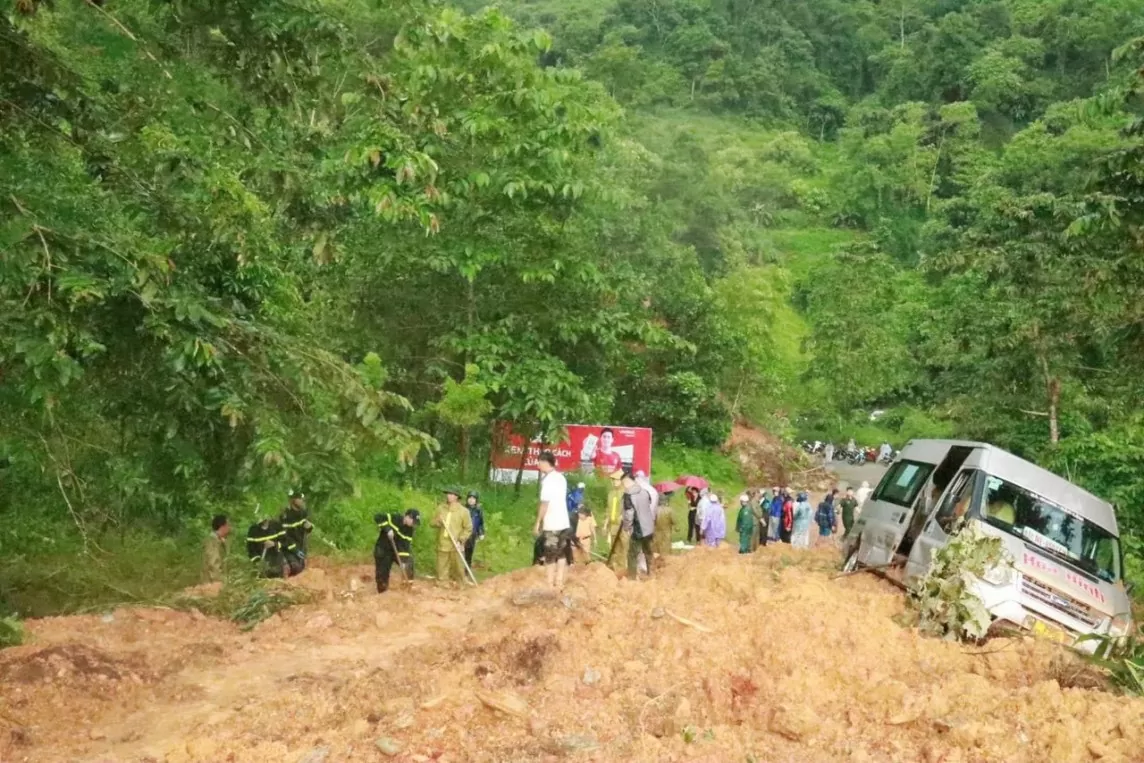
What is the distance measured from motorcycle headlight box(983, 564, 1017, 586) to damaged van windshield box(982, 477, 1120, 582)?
1172mm

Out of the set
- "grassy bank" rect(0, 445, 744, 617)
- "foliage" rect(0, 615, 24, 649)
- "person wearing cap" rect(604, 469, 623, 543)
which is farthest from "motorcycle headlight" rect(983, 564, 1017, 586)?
"foliage" rect(0, 615, 24, 649)

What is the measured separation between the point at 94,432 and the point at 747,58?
87045mm

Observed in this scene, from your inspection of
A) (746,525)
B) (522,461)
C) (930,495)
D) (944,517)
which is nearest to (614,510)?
(746,525)

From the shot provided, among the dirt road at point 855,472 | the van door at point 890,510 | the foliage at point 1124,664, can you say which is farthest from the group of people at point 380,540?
the dirt road at point 855,472

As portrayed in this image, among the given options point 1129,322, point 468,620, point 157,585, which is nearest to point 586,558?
point 468,620

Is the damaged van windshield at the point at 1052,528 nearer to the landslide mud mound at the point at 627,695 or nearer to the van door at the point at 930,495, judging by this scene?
the van door at the point at 930,495

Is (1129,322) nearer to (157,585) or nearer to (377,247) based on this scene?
(377,247)

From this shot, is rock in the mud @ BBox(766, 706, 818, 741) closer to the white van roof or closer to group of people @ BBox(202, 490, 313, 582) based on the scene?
the white van roof

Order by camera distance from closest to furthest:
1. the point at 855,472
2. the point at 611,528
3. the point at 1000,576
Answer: the point at 1000,576 < the point at 611,528 < the point at 855,472

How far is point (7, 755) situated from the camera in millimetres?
6211

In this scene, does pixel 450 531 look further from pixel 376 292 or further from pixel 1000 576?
pixel 1000 576

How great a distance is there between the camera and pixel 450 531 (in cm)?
1280

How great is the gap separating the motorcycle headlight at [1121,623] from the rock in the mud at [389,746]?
6751mm

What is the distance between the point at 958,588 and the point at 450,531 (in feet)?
21.4
